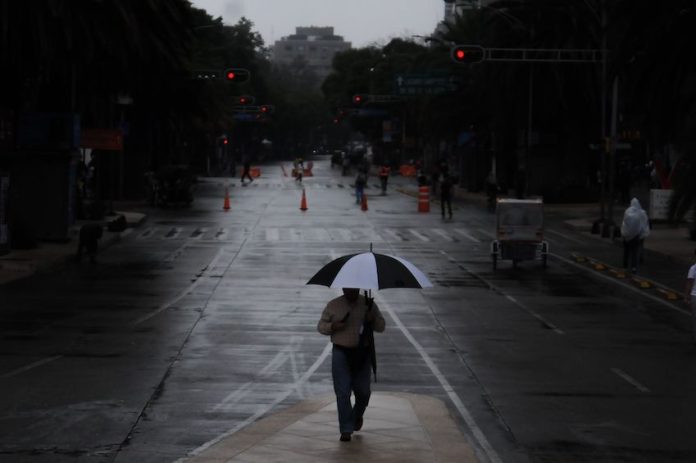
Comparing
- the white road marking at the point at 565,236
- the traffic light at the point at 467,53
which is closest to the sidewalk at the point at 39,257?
the traffic light at the point at 467,53

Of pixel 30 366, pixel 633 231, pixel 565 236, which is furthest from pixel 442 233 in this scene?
pixel 30 366

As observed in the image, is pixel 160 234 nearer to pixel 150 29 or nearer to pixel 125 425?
pixel 150 29

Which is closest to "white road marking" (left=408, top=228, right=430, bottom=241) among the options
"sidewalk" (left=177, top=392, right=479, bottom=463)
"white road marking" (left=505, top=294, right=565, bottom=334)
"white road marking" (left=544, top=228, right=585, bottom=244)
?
"white road marking" (left=544, top=228, right=585, bottom=244)

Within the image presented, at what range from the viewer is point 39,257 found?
3503cm

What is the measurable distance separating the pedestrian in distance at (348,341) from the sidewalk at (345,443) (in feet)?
1.26

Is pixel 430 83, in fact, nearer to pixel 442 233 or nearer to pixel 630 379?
pixel 442 233

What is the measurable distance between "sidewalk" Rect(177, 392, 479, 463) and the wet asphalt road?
0.36 m

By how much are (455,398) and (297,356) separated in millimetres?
3920

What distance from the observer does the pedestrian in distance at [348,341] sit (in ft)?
41.7

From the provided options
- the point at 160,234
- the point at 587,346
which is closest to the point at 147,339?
the point at 587,346

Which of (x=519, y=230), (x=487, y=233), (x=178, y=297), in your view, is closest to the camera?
(x=178, y=297)

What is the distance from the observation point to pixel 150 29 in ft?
126

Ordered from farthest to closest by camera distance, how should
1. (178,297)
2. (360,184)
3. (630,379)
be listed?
(360,184), (178,297), (630,379)

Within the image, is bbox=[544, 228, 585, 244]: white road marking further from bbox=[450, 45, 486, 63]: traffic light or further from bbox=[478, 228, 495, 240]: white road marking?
bbox=[450, 45, 486, 63]: traffic light
